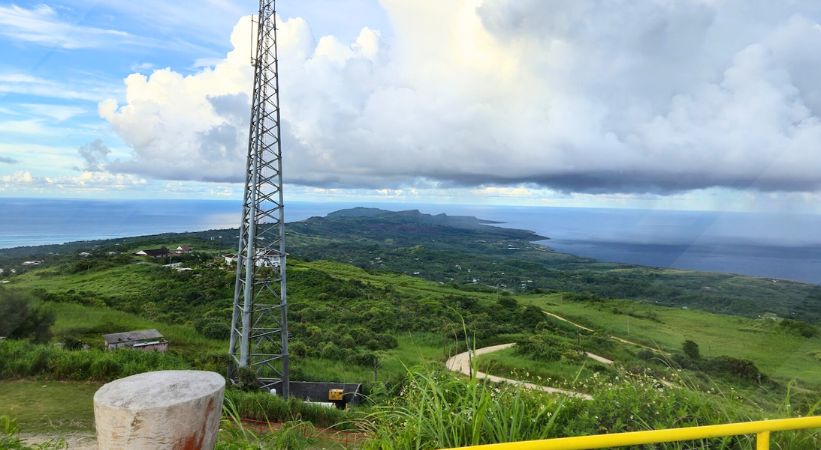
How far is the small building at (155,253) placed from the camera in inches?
782

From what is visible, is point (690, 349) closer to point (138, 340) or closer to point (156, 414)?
point (138, 340)

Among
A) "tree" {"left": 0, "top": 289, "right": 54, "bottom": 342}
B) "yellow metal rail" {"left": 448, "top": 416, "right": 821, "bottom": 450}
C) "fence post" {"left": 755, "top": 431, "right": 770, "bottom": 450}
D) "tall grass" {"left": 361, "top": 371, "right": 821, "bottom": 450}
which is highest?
"yellow metal rail" {"left": 448, "top": 416, "right": 821, "bottom": 450}

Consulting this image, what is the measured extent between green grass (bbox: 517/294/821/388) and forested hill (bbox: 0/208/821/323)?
599 millimetres

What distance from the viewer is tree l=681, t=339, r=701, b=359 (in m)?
11.1

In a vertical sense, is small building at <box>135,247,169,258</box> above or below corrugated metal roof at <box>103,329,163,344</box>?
above

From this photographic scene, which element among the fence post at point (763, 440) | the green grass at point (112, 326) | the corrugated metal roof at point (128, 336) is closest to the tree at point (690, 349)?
the fence post at point (763, 440)

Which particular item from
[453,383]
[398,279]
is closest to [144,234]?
[398,279]

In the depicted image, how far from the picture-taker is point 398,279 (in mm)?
28406

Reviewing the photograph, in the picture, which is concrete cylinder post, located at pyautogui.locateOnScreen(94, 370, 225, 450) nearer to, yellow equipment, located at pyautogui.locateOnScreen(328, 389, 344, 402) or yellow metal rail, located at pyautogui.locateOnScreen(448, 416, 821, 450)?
yellow metal rail, located at pyautogui.locateOnScreen(448, 416, 821, 450)

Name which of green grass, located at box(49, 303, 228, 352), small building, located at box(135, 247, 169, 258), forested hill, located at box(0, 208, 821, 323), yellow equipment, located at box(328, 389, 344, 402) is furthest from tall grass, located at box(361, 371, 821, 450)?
small building, located at box(135, 247, 169, 258)

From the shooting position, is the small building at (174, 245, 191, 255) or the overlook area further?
the small building at (174, 245, 191, 255)

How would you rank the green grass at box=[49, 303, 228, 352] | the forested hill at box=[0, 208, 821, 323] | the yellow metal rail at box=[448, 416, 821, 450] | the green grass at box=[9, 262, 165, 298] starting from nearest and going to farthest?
the yellow metal rail at box=[448, 416, 821, 450]
the green grass at box=[49, 303, 228, 352]
the forested hill at box=[0, 208, 821, 323]
the green grass at box=[9, 262, 165, 298]

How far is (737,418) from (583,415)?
91 cm

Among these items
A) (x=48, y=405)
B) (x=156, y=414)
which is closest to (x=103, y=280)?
(x=48, y=405)
